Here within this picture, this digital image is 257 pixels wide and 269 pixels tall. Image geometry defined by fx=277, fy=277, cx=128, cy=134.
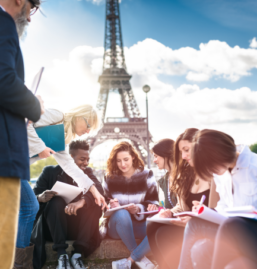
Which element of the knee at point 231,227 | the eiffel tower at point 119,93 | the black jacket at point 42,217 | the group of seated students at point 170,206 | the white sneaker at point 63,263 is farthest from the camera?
the eiffel tower at point 119,93

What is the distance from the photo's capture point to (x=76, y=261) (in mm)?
2924

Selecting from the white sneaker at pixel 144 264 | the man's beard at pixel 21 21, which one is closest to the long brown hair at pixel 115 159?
the white sneaker at pixel 144 264

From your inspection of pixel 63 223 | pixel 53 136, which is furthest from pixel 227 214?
pixel 63 223

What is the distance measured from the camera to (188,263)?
2049 mm

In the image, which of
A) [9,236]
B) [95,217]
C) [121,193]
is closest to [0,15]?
[9,236]

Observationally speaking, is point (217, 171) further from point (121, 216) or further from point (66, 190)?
point (66, 190)

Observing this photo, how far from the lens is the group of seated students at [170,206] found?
6.44 feet

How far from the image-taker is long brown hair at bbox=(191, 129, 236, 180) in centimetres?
206

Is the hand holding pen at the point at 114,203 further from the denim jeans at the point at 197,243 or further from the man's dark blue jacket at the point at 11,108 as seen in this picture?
the man's dark blue jacket at the point at 11,108

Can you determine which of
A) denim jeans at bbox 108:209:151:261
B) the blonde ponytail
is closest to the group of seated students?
denim jeans at bbox 108:209:151:261

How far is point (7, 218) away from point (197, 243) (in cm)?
132

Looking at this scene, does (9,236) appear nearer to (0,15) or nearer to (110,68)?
(0,15)

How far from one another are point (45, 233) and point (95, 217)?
2.00 feet

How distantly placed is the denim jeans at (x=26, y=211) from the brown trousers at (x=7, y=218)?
2.24ft
